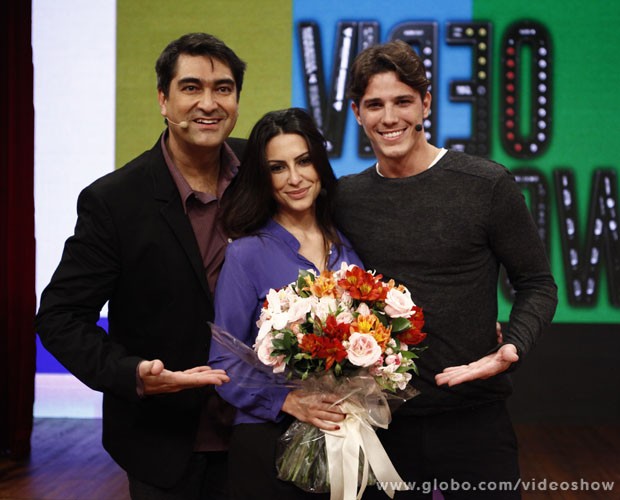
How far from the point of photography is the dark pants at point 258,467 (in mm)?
1955

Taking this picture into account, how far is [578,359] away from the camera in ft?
17.5

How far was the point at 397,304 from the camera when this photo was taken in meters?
1.86

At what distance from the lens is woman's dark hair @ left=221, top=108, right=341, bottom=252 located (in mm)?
2164

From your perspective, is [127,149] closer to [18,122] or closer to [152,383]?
[18,122]

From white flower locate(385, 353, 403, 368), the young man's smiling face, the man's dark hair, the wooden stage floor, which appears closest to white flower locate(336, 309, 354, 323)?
white flower locate(385, 353, 403, 368)

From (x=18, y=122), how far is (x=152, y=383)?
3493 millimetres

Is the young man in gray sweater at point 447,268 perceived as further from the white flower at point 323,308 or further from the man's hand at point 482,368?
the white flower at point 323,308

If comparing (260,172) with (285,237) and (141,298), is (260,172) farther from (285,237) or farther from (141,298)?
(141,298)

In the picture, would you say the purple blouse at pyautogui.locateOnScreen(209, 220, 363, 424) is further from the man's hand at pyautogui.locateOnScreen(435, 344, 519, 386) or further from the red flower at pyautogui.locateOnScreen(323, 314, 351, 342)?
the man's hand at pyautogui.locateOnScreen(435, 344, 519, 386)

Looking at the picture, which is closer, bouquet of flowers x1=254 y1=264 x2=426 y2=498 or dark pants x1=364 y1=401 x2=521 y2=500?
bouquet of flowers x1=254 y1=264 x2=426 y2=498

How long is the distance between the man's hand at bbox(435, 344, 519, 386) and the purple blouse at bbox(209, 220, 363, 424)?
412mm

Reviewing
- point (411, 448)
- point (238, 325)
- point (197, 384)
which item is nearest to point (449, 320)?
point (411, 448)

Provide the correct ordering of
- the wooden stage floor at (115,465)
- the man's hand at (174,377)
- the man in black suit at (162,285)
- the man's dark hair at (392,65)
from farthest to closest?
the wooden stage floor at (115,465)
the man's dark hair at (392,65)
the man in black suit at (162,285)
the man's hand at (174,377)

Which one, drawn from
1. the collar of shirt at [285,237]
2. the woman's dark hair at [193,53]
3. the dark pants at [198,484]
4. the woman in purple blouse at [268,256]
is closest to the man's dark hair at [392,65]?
the woman in purple blouse at [268,256]
